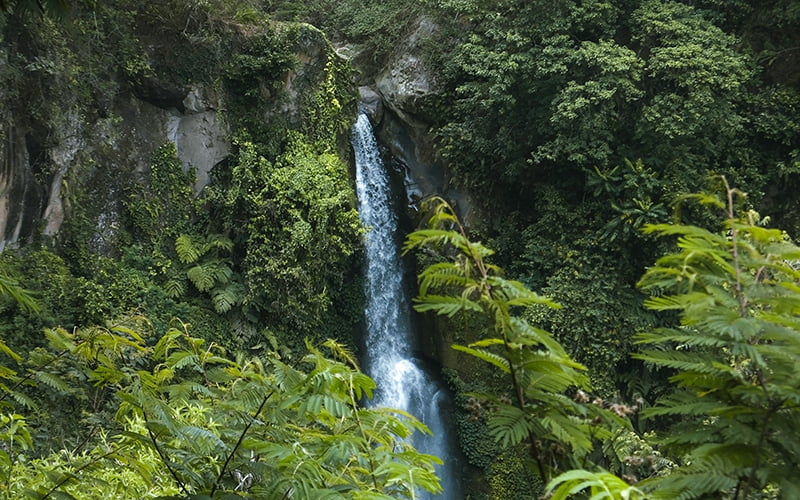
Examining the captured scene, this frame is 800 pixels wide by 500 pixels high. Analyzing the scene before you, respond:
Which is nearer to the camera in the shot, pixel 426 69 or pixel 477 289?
pixel 477 289

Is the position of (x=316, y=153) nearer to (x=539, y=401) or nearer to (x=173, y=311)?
(x=173, y=311)

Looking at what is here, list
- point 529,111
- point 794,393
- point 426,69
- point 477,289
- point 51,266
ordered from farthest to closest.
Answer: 1. point 426,69
2. point 529,111
3. point 51,266
4. point 477,289
5. point 794,393

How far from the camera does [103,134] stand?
8812 mm

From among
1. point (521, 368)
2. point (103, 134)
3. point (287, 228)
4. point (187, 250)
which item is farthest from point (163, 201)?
point (521, 368)

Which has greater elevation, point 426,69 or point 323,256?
point 426,69

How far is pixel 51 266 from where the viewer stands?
25.5ft

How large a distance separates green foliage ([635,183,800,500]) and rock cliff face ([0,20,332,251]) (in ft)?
28.2

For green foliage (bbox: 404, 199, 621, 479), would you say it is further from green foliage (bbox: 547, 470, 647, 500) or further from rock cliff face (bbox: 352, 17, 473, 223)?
rock cliff face (bbox: 352, 17, 473, 223)

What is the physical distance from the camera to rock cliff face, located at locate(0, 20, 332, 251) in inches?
298

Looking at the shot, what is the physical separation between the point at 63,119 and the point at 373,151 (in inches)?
229

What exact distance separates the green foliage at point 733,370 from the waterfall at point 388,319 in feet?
31.1

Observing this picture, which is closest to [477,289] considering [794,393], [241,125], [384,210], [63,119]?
[794,393]

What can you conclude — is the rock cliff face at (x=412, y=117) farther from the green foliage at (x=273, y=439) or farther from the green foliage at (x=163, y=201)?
the green foliage at (x=273, y=439)

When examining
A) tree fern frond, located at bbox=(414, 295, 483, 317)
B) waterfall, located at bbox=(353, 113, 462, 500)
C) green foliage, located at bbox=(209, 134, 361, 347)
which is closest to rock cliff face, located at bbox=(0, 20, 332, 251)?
green foliage, located at bbox=(209, 134, 361, 347)
